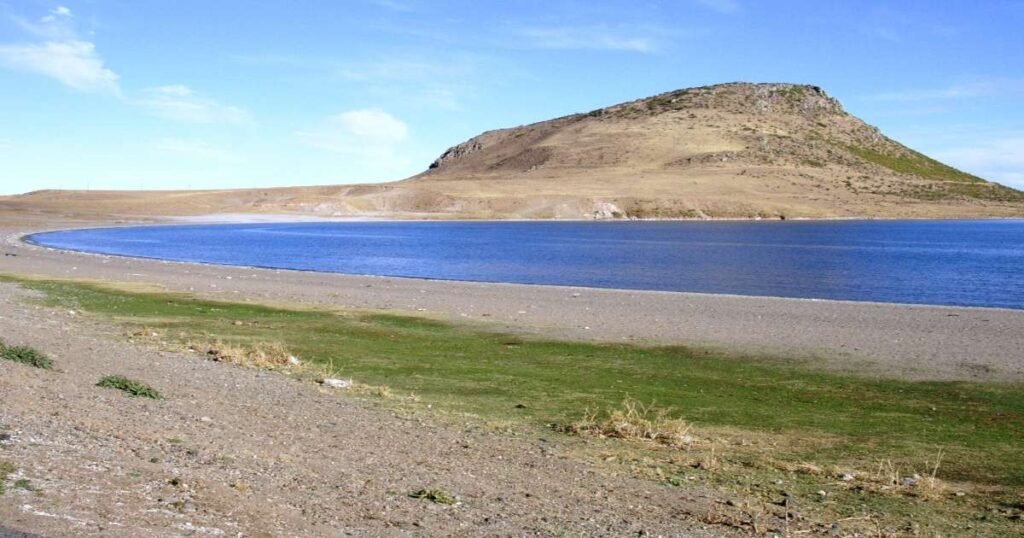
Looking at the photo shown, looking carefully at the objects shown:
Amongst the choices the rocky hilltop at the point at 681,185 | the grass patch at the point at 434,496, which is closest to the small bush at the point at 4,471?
the grass patch at the point at 434,496

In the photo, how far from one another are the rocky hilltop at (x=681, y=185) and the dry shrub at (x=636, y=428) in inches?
4415

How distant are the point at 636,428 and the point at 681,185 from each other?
132 metres

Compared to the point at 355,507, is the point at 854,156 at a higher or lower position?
higher

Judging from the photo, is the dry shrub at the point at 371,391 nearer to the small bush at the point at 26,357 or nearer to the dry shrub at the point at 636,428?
the dry shrub at the point at 636,428

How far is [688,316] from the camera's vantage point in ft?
89.2

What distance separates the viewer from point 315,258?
55812mm

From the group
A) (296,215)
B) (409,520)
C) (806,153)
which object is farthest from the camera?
(806,153)

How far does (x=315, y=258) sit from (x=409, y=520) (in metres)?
49.2

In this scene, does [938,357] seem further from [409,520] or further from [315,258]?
[315,258]

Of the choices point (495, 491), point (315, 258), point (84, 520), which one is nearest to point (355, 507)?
point (495, 491)

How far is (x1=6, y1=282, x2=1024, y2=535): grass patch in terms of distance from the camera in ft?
33.1

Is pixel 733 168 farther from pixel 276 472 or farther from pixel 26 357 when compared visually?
pixel 276 472

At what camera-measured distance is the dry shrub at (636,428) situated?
11.7 m

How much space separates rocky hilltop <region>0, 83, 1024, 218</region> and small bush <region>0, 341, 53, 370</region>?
362 feet
